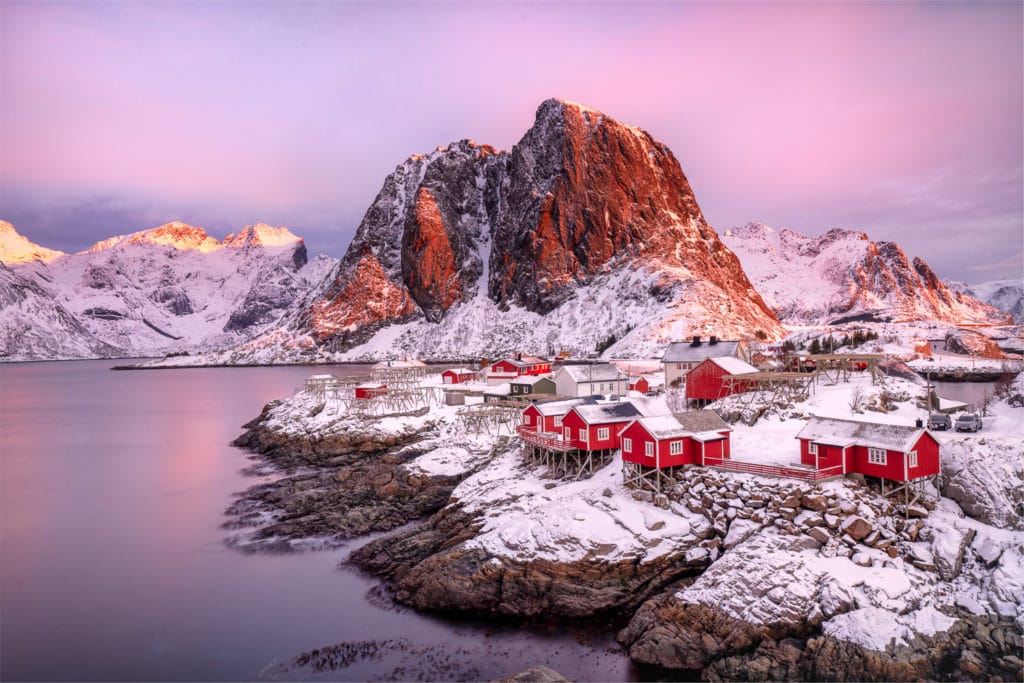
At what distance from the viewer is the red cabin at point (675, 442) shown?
29.0 meters

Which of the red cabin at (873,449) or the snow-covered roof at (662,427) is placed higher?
the snow-covered roof at (662,427)

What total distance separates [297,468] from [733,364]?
37428 millimetres

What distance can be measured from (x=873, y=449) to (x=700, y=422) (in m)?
8.10

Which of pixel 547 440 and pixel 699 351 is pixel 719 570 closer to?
pixel 547 440

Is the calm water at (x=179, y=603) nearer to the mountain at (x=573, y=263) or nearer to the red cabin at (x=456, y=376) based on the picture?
the red cabin at (x=456, y=376)

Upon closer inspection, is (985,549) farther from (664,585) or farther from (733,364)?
(733,364)

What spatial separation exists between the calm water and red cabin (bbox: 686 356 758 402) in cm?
2855

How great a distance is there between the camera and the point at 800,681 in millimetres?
17516

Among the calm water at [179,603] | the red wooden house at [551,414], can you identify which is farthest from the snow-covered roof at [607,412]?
the calm water at [179,603]

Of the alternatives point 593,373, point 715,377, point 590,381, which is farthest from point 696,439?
point 593,373

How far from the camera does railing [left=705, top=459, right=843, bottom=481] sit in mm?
25703

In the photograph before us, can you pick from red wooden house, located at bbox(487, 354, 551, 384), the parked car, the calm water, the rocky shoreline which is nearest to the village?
the parked car

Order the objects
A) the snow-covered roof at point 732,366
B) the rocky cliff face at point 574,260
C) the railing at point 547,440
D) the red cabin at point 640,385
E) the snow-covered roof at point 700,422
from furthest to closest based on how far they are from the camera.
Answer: the rocky cliff face at point 574,260
the red cabin at point 640,385
the snow-covered roof at point 732,366
the railing at point 547,440
the snow-covered roof at point 700,422

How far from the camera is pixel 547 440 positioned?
35.9m
